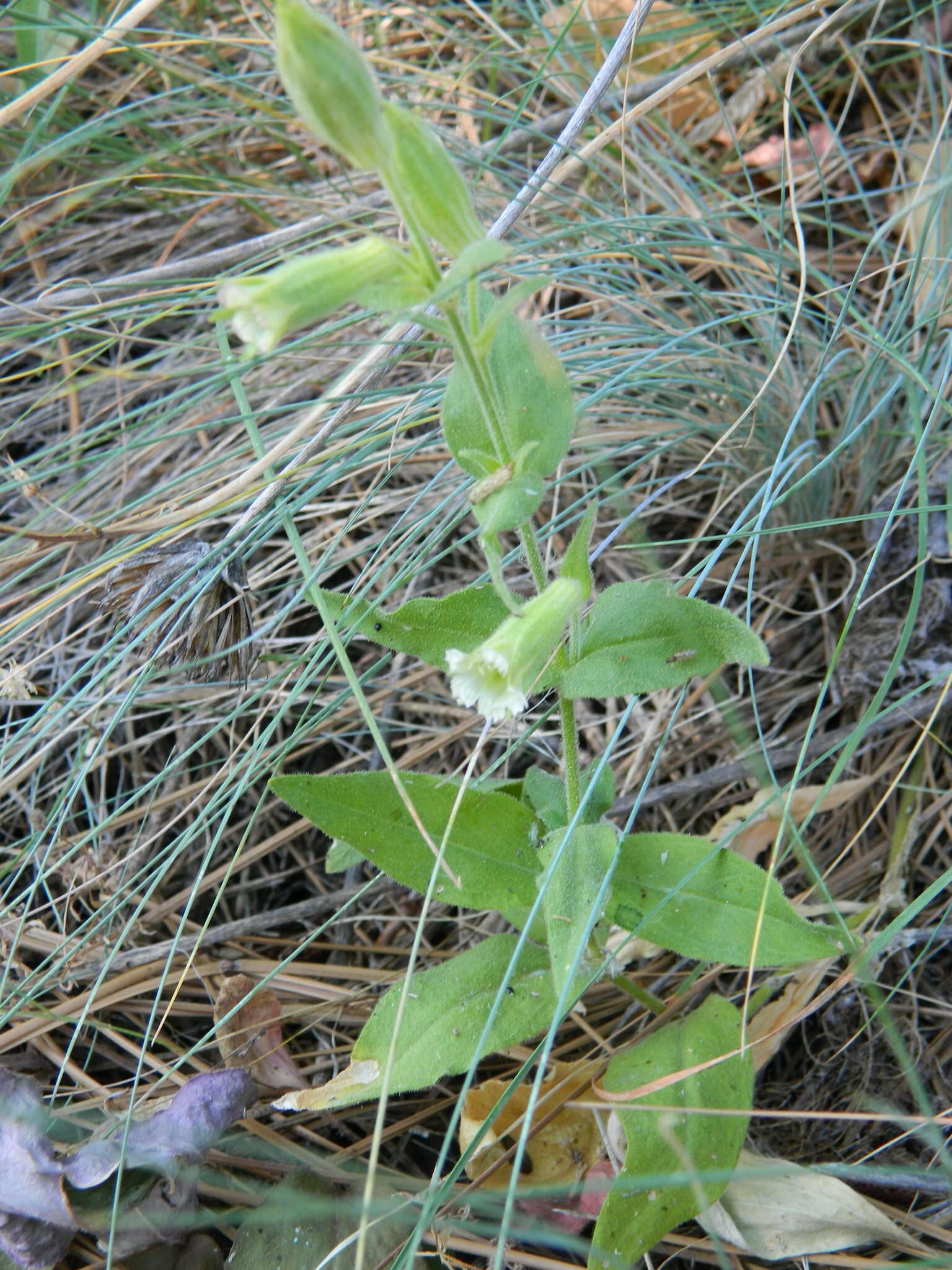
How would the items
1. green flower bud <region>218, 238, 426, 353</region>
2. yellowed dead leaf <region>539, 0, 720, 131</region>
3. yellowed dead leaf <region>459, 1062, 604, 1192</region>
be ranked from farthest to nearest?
yellowed dead leaf <region>539, 0, 720, 131</region> → yellowed dead leaf <region>459, 1062, 604, 1192</region> → green flower bud <region>218, 238, 426, 353</region>

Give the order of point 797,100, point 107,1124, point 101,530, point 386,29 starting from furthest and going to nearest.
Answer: point 386,29 → point 797,100 → point 101,530 → point 107,1124

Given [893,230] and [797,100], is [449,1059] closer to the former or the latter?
[893,230]

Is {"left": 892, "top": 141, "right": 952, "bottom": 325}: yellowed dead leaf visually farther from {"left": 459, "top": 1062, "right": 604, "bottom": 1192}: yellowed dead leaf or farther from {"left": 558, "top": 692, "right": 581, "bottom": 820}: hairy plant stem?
{"left": 459, "top": 1062, "right": 604, "bottom": 1192}: yellowed dead leaf

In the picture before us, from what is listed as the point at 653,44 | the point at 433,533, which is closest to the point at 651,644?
the point at 433,533

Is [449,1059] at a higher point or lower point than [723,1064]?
higher

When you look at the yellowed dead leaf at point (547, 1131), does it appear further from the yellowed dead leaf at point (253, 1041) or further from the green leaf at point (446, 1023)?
the yellowed dead leaf at point (253, 1041)

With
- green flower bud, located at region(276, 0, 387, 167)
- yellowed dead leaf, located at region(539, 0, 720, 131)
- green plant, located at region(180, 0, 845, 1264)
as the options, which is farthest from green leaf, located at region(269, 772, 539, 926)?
yellowed dead leaf, located at region(539, 0, 720, 131)

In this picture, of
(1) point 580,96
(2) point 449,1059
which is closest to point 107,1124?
(2) point 449,1059

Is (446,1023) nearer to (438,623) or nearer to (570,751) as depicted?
(570,751)
